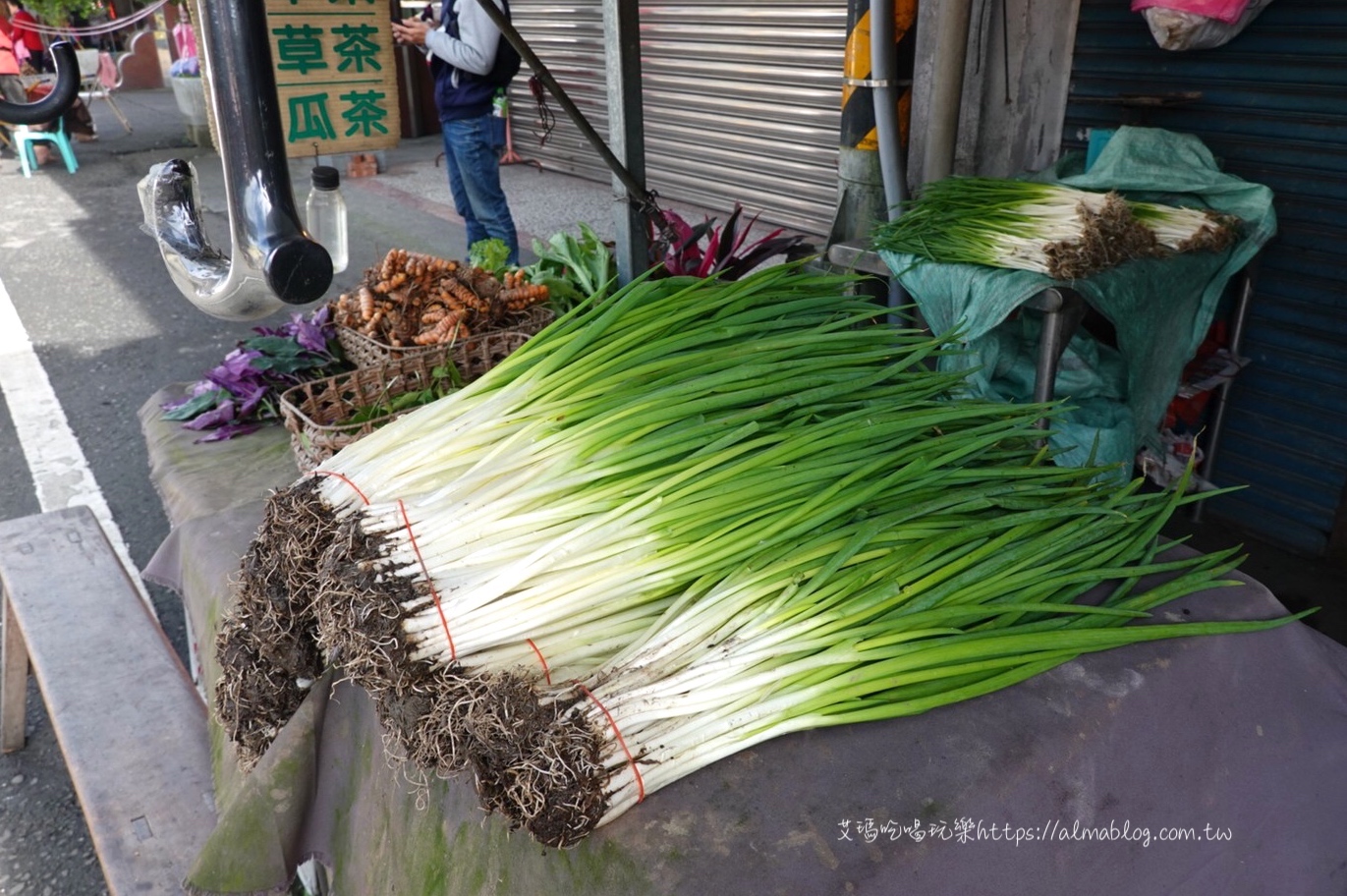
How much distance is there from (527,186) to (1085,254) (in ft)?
22.9

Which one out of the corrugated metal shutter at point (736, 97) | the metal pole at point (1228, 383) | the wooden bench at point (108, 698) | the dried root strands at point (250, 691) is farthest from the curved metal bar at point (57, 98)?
the corrugated metal shutter at point (736, 97)

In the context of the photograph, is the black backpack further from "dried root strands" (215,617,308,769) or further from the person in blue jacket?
"dried root strands" (215,617,308,769)

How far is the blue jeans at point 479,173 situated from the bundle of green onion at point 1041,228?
3257 mm

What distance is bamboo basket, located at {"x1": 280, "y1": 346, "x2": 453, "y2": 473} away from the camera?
252cm

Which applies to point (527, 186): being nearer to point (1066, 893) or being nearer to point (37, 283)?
point (37, 283)

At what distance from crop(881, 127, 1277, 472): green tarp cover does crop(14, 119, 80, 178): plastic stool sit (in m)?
10.9

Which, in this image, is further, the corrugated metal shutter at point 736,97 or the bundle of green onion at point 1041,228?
the corrugated metal shutter at point 736,97

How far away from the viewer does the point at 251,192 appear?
957mm

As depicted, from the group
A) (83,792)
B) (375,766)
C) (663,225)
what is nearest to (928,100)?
(663,225)

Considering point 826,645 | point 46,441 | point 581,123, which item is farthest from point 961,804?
point 46,441

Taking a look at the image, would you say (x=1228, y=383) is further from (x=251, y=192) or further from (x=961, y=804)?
(x=251, y=192)

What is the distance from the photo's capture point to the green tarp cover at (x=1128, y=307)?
2855 mm

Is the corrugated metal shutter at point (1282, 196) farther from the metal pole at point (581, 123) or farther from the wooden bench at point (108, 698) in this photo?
the wooden bench at point (108, 698)

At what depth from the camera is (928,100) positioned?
3867 millimetres
